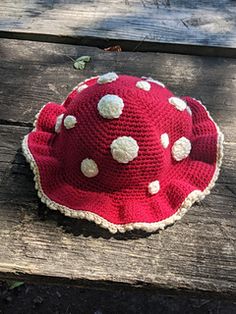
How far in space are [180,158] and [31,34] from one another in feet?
1.95

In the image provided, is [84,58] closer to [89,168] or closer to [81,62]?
[81,62]

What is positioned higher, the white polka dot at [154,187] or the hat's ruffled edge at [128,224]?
the white polka dot at [154,187]

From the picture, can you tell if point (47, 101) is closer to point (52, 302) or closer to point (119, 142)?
point (119, 142)

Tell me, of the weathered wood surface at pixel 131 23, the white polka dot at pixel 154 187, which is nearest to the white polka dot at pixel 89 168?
the white polka dot at pixel 154 187

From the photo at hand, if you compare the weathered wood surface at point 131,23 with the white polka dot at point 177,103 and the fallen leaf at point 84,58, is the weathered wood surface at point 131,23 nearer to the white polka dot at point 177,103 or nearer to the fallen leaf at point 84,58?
the fallen leaf at point 84,58

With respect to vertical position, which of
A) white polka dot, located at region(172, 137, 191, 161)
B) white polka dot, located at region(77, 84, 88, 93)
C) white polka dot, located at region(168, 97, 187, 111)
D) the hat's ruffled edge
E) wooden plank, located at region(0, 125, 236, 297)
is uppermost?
white polka dot, located at region(168, 97, 187, 111)

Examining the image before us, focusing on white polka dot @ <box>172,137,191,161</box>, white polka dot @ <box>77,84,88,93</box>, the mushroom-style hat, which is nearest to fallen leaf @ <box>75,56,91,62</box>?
white polka dot @ <box>77,84,88,93</box>

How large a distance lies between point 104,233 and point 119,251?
0.15 ft

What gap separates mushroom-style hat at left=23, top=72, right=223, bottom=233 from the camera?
3.43 ft

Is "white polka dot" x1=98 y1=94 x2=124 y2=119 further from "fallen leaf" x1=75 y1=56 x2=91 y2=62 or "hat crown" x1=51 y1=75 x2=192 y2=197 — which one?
"fallen leaf" x1=75 y1=56 x2=91 y2=62

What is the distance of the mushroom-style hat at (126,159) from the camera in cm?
105

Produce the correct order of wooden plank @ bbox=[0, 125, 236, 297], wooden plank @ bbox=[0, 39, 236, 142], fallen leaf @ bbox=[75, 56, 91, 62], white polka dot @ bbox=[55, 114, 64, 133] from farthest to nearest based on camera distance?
fallen leaf @ bbox=[75, 56, 91, 62]
wooden plank @ bbox=[0, 39, 236, 142]
white polka dot @ bbox=[55, 114, 64, 133]
wooden plank @ bbox=[0, 125, 236, 297]

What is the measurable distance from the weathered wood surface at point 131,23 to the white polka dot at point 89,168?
0.51 m

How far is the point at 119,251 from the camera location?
1055 millimetres
